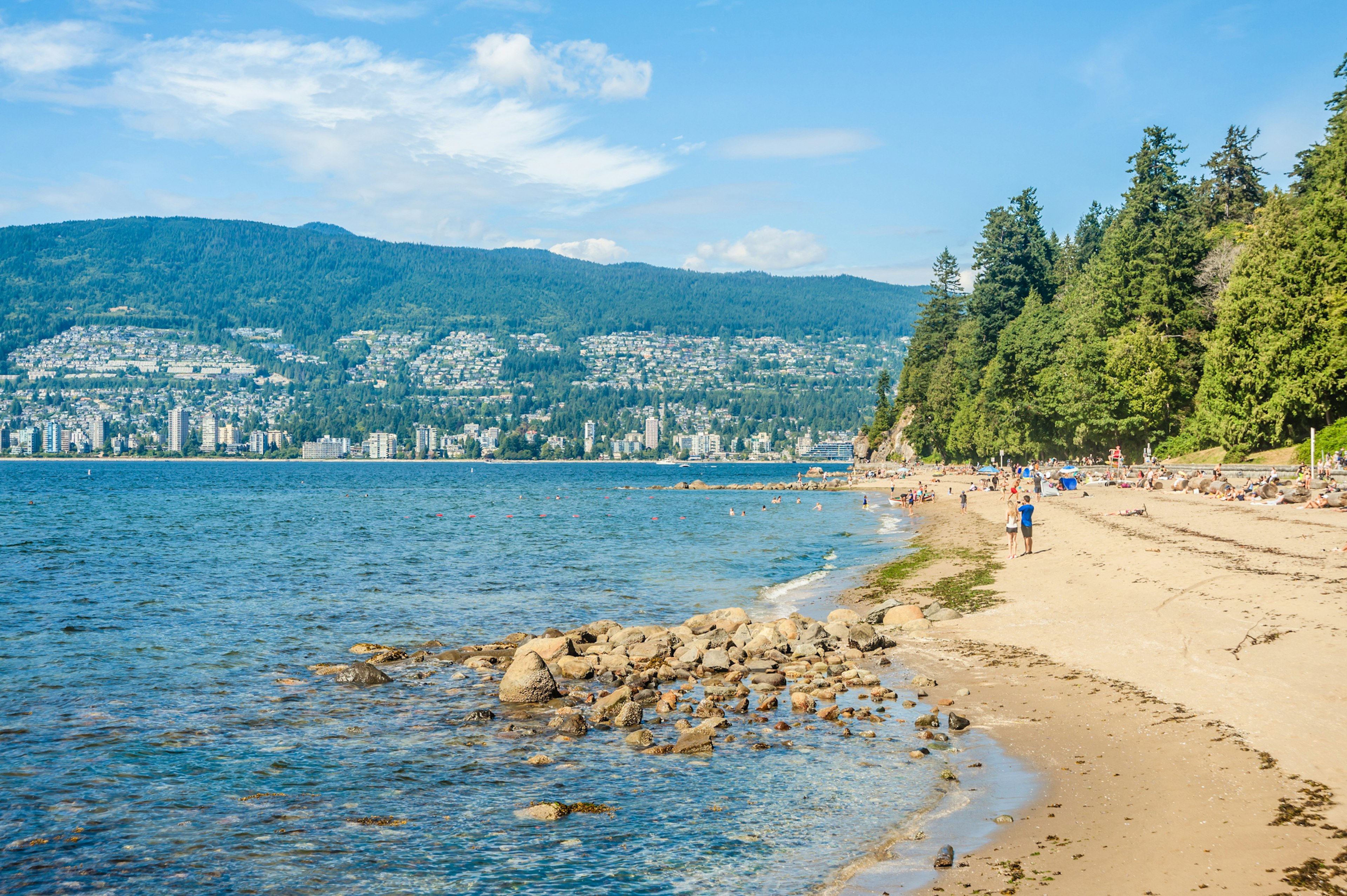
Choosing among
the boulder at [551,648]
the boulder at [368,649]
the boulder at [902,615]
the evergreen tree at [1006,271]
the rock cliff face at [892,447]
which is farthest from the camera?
the rock cliff face at [892,447]

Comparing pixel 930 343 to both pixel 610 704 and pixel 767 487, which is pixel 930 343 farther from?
pixel 610 704

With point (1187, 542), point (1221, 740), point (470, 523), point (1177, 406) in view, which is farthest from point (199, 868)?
point (1177, 406)

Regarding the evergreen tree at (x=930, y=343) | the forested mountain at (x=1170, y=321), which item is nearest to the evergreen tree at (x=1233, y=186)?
the forested mountain at (x=1170, y=321)

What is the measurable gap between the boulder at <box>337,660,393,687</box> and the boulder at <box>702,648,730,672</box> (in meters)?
5.97

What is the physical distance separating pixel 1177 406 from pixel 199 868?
67.4 m

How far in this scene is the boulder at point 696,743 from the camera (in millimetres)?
12094

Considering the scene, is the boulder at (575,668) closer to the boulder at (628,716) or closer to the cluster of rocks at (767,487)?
the boulder at (628,716)

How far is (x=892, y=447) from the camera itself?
155 meters

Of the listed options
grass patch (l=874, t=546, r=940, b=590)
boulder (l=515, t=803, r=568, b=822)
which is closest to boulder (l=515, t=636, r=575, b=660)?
boulder (l=515, t=803, r=568, b=822)

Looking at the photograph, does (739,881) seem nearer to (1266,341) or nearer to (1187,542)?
(1187,542)

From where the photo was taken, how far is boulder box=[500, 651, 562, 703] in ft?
49.3

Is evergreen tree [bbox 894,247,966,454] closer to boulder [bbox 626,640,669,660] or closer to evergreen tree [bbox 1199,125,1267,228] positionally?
evergreen tree [bbox 1199,125,1267,228]

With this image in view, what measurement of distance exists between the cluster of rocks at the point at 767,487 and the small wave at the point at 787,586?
70.5 metres

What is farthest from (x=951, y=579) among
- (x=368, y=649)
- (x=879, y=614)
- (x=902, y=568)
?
(x=368, y=649)
